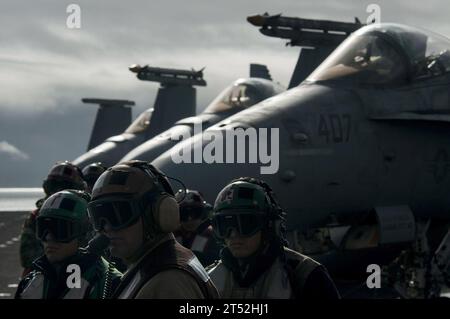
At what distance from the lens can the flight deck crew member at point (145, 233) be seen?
9.79ft

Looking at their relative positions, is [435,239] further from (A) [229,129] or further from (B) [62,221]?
(B) [62,221]

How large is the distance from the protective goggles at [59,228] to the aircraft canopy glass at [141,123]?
2871cm

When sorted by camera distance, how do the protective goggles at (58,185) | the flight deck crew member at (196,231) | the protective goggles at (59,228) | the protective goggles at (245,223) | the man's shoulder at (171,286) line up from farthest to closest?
the protective goggles at (58,185)
the flight deck crew member at (196,231)
the protective goggles at (59,228)
the protective goggles at (245,223)
the man's shoulder at (171,286)

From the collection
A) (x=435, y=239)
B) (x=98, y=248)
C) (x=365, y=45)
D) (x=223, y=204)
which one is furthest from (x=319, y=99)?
(x=223, y=204)

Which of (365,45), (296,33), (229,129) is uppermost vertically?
(296,33)

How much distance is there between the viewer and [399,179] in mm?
10375

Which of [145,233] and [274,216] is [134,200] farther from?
[274,216]

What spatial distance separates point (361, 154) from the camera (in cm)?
1006

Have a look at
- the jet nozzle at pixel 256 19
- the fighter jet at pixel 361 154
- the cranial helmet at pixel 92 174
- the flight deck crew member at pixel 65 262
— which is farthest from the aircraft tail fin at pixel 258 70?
the flight deck crew member at pixel 65 262

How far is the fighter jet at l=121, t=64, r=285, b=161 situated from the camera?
20.8 metres

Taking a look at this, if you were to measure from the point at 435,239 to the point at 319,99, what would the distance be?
309cm

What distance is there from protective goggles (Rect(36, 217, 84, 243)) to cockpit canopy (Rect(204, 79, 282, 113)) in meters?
15.7

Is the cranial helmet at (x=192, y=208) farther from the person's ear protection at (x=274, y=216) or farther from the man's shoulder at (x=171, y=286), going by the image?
the man's shoulder at (x=171, y=286)

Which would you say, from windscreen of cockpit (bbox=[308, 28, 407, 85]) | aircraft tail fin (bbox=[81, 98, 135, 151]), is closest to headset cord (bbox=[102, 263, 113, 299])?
windscreen of cockpit (bbox=[308, 28, 407, 85])
